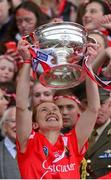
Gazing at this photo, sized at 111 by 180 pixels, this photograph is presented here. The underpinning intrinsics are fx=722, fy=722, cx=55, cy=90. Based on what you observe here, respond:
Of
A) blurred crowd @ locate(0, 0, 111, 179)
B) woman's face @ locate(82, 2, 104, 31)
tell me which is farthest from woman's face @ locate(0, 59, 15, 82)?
woman's face @ locate(82, 2, 104, 31)

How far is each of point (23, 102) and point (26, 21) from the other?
230 centimetres

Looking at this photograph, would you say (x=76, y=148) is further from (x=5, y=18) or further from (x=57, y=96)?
Answer: (x=5, y=18)

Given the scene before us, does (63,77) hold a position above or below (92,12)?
below

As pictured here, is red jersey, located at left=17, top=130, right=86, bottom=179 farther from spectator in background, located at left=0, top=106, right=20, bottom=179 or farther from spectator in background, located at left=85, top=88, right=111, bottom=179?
spectator in background, located at left=85, top=88, right=111, bottom=179

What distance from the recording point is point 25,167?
15.7 feet

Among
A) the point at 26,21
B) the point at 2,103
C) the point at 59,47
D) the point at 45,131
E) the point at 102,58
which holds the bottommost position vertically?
the point at 45,131

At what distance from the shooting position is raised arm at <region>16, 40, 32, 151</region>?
4684 millimetres

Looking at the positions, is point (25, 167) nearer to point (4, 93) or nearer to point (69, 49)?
point (69, 49)

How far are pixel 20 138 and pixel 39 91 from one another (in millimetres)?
1171

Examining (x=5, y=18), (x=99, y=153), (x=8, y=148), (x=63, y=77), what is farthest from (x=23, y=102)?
(x=5, y=18)

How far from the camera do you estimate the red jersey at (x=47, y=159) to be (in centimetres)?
476

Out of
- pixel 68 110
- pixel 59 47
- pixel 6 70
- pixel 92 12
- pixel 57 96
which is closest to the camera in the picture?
pixel 59 47

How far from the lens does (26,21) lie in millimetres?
6883

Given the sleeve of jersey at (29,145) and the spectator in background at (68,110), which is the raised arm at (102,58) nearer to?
the spectator in background at (68,110)
